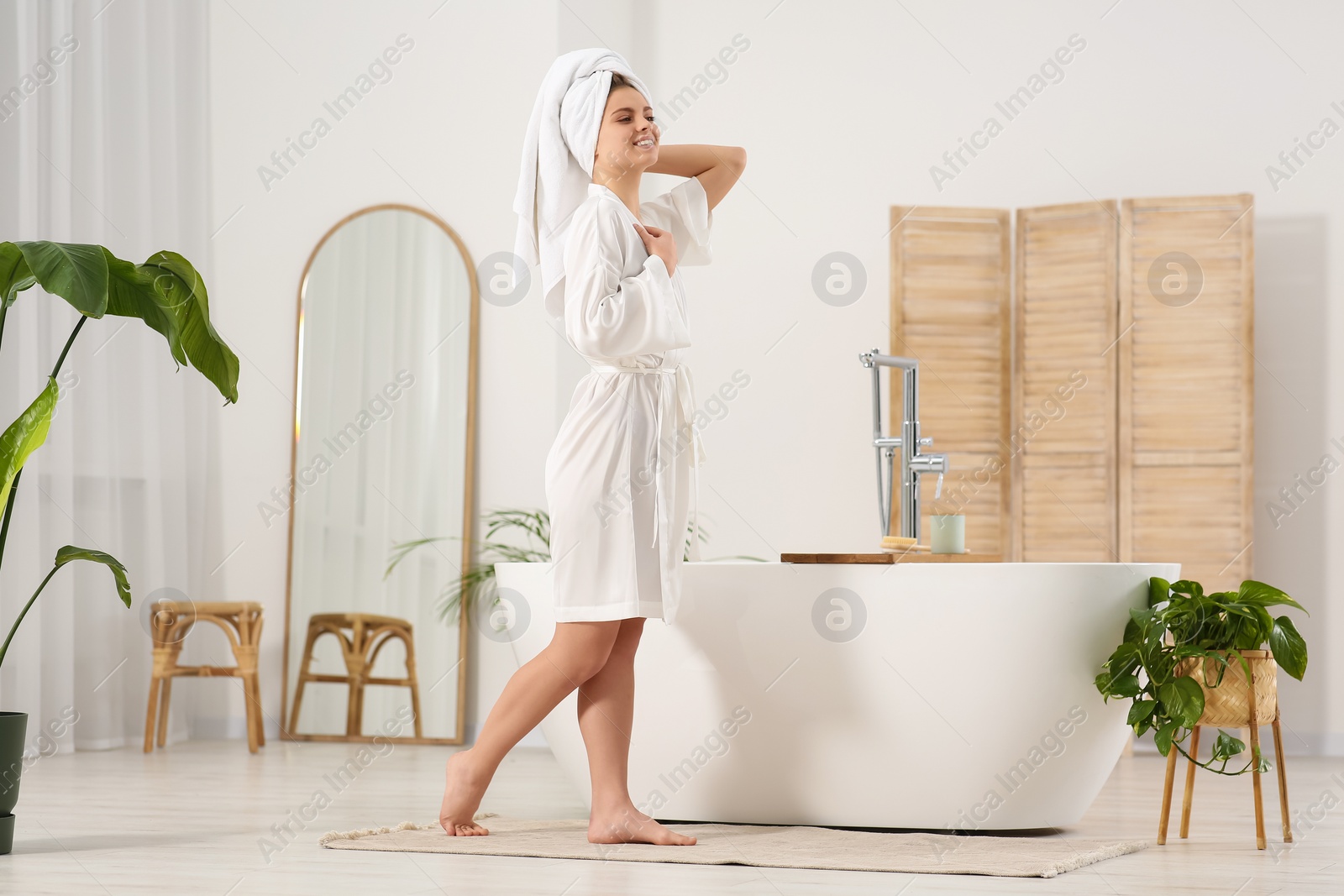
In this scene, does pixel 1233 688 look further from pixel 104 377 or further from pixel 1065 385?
pixel 104 377

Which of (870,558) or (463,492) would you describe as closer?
(870,558)

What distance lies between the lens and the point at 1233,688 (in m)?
2.42

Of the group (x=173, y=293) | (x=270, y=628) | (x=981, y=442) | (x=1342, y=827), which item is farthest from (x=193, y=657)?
(x=1342, y=827)

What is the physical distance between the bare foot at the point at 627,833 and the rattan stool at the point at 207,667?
2164mm

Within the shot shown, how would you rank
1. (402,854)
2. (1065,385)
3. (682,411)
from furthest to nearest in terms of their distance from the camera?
(1065,385)
(682,411)
(402,854)

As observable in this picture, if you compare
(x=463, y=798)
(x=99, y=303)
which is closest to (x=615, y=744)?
(x=463, y=798)

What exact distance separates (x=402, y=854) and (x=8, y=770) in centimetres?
71

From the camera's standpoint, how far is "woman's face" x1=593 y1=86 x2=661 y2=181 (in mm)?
2457

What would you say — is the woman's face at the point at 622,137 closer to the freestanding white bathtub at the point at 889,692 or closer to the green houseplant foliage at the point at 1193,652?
the freestanding white bathtub at the point at 889,692

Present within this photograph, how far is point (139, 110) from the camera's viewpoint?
179 inches

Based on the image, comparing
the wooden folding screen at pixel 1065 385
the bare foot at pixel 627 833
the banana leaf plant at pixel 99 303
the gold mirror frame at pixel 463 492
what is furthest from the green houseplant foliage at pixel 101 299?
the wooden folding screen at pixel 1065 385

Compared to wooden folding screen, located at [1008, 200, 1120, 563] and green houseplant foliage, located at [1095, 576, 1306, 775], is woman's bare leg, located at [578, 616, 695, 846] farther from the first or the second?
wooden folding screen, located at [1008, 200, 1120, 563]

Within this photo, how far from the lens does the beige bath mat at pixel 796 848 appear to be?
2188 mm

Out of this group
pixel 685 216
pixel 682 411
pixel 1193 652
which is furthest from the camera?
pixel 685 216
